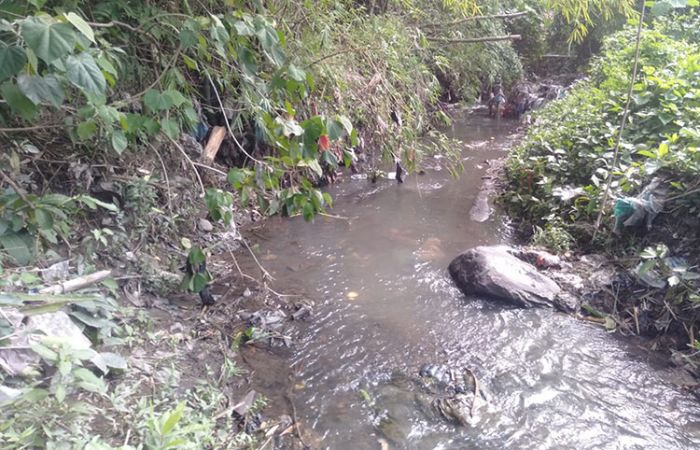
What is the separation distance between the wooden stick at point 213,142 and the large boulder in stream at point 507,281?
236 cm

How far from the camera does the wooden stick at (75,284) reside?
2.16 meters

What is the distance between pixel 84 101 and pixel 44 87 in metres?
1.16

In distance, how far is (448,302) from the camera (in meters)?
3.64

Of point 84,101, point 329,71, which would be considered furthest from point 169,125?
point 329,71

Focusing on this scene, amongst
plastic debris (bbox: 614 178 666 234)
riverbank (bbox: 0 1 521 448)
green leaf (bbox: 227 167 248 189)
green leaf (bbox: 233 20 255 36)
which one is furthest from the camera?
plastic debris (bbox: 614 178 666 234)

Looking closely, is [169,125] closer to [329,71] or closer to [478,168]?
[329,71]

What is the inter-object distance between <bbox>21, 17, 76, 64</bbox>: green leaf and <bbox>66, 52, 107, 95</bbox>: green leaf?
0.44 feet

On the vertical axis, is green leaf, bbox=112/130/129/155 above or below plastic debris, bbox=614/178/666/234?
above

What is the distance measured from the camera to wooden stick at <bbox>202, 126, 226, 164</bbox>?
4.14 metres

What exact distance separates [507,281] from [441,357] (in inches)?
38.8

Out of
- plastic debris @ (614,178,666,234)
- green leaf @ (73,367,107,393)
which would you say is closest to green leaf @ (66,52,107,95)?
green leaf @ (73,367,107,393)

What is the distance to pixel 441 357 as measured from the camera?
9.89 ft

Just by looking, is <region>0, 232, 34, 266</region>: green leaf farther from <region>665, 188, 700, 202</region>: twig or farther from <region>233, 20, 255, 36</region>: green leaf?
<region>665, 188, 700, 202</region>: twig

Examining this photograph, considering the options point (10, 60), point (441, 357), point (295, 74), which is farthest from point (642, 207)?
point (10, 60)
